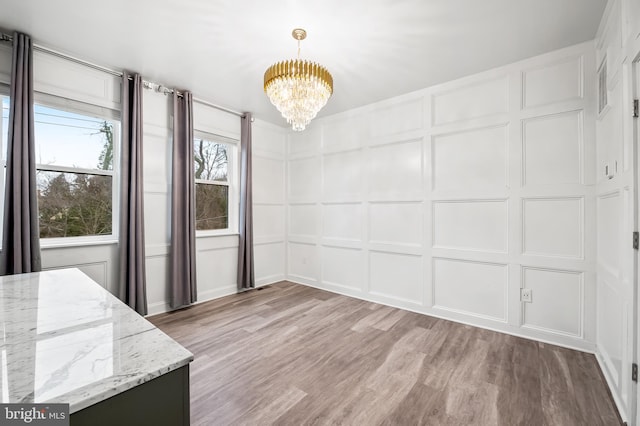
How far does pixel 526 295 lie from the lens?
271cm

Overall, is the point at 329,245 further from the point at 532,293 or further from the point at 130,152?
the point at 130,152

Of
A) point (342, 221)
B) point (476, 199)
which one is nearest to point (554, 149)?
point (476, 199)

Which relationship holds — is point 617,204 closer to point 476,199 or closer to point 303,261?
point 476,199

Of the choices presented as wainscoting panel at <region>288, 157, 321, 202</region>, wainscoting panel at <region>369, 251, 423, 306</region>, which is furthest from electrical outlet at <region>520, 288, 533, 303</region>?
wainscoting panel at <region>288, 157, 321, 202</region>

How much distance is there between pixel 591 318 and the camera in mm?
2426

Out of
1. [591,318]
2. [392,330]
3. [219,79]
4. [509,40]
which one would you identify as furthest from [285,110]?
[591,318]

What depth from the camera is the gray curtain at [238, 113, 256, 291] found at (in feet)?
13.4

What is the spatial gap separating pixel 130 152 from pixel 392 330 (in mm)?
3323

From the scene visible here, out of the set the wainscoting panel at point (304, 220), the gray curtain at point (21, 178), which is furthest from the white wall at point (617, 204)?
the gray curtain at point (21, 178)

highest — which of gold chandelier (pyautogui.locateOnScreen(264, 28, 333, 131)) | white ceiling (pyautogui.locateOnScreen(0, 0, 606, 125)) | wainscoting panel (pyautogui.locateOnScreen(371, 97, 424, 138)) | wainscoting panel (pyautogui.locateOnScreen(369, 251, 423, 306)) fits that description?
white ceiling (pyautogui.locateOnScreen(0, 0, 606, 125))

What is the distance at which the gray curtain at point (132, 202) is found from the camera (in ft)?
9.39

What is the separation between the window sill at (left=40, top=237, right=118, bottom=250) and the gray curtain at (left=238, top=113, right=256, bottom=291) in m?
1.56

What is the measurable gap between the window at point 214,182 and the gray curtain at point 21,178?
1.54 metres

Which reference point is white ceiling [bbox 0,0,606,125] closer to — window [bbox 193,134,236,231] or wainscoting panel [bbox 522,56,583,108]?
wainscoting panel [bbox 522,56,583,108]
